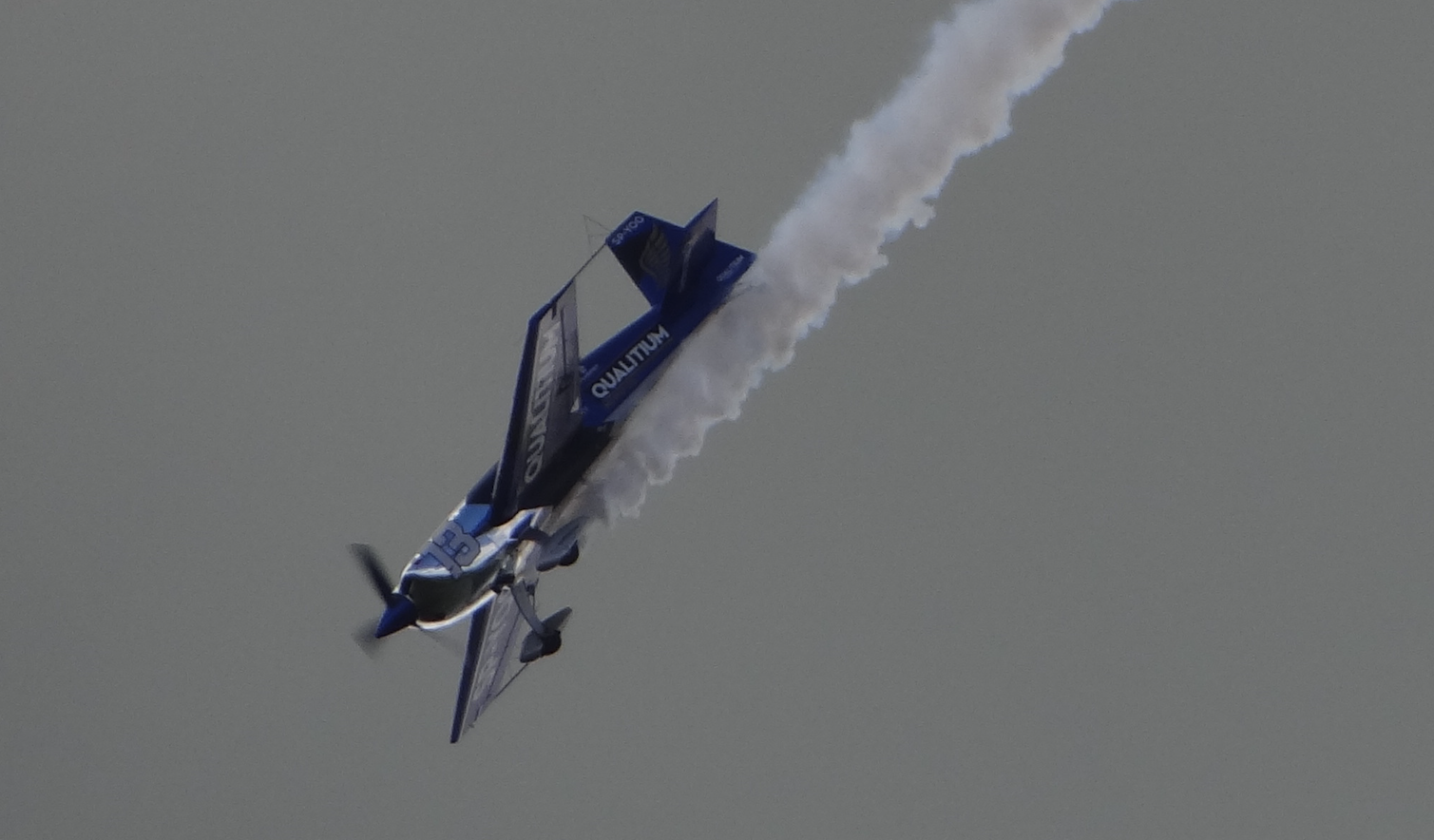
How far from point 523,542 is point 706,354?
4.04m

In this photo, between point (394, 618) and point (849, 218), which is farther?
point (849, 218)

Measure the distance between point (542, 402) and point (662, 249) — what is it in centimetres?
428

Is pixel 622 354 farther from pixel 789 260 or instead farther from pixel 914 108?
pixel 914 108

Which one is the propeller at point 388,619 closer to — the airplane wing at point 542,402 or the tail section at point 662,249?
the airplane wing at point 542,402

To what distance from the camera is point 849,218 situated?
121 ft

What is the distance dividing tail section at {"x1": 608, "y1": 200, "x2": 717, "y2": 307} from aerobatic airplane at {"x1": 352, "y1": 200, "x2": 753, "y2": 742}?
15 millimetres

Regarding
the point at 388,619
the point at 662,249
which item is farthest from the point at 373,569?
the point at 662,249

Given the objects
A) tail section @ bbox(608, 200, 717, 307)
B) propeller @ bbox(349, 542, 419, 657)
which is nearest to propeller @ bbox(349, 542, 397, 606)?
propeller @ bbox(349, 542, 419, 657)

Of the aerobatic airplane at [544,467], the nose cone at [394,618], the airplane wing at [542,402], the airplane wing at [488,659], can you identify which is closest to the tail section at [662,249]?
the aerobatic airplane at [544,467]

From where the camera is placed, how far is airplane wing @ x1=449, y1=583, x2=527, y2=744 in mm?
37906

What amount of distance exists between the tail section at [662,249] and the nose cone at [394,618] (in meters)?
6.38

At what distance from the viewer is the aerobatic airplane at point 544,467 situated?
1361 inches

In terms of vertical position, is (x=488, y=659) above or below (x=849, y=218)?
below

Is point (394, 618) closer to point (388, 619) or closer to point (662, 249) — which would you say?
point (388, 619)
